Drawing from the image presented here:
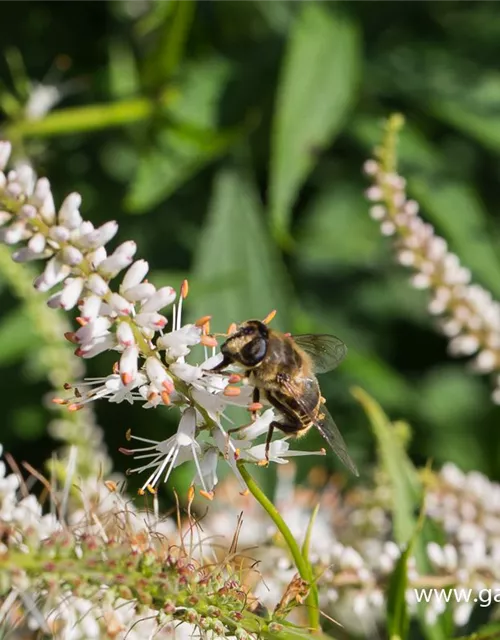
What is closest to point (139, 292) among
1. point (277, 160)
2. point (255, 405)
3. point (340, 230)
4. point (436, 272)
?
point (255, 405)

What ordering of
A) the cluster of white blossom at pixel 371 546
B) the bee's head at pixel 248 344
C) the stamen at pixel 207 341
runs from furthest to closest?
the cluster of white blossom at pixel 371 546
the bee's head at pixel 248 344
the stamen at pixel 207 341

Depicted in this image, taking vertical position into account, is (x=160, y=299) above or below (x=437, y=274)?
above

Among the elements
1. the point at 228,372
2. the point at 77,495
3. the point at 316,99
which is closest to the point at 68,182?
the point at 316,99

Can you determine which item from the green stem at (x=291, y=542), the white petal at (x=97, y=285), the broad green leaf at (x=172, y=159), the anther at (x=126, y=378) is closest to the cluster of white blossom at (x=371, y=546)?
the green stem at (x=291, y=542)

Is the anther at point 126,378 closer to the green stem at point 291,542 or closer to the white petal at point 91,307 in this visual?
the white petal at point 91,307

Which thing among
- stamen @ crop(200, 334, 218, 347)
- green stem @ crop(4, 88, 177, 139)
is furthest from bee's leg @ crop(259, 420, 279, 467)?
green stem @ crop(4, 88, 177, 139)

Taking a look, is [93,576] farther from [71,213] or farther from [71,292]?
[71,213]

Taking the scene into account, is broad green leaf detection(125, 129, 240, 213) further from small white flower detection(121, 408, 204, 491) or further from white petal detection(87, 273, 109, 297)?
white petal detection(87, 273, 109, 297)
